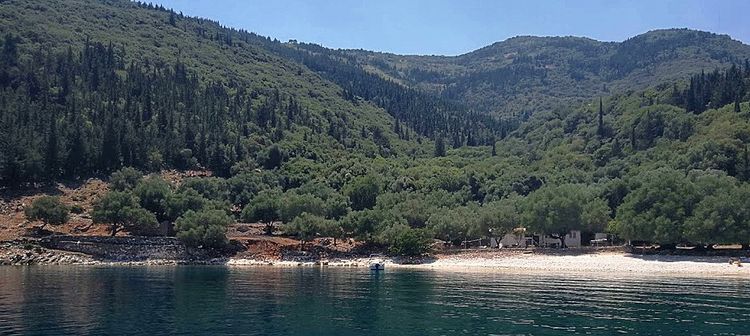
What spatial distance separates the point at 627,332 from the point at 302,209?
85.3 metres

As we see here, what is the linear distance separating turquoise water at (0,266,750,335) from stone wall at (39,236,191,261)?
23044mm

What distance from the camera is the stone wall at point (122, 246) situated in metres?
95.4

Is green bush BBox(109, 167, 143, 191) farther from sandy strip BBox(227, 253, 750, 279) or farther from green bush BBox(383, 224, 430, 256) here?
green bush BBox(383, 224, 430, 256)

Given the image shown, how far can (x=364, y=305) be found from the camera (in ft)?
158

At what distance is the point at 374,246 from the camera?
111m

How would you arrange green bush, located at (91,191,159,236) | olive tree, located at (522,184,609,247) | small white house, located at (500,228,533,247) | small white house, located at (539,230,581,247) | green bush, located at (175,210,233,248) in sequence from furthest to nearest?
small white house, located at (500,228,533,247)
small white house, located at (539,230,581,247)
olive tree, located at (522,184,609,247)
green bush, located at (91,191,159,236)
green bush, located at (175,210,233,248)

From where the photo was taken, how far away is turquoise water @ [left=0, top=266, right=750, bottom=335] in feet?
121

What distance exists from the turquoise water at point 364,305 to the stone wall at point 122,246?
75.6ft

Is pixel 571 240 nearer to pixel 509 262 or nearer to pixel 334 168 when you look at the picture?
pixel 509 262

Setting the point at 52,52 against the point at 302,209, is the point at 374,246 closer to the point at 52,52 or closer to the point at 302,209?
the point at 302,209

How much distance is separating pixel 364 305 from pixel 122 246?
2489 inches

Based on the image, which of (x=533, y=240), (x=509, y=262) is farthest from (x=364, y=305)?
(x=533, y=240)

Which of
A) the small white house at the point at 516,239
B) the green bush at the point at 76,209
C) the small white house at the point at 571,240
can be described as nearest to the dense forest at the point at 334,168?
the small white house at the point at 516,239

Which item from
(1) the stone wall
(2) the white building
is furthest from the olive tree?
(1) the stone wall
